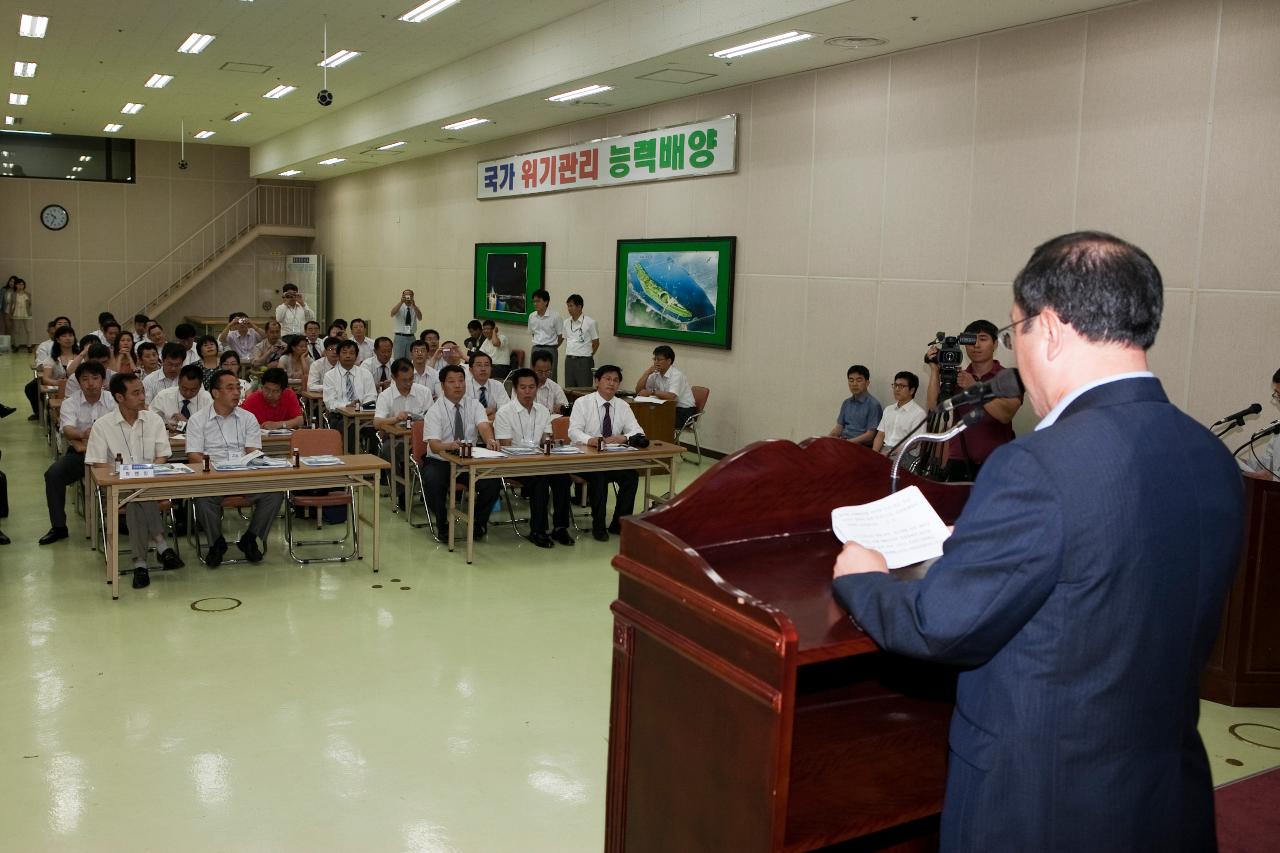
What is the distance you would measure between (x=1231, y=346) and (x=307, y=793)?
575cm

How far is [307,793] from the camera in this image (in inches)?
151

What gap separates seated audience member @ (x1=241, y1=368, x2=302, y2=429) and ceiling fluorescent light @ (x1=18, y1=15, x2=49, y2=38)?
6.02 meters

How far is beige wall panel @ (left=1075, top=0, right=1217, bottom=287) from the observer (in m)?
6.59

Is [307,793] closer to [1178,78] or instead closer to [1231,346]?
[1231,346]

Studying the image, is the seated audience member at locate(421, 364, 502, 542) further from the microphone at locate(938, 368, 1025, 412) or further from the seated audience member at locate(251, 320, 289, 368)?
the seated audience member at locate(251, 320, 289, 368)

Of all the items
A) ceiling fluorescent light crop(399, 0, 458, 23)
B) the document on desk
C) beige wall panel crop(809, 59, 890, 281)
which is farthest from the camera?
ceiling fluorescent light crop(399, 0, 458, 23)

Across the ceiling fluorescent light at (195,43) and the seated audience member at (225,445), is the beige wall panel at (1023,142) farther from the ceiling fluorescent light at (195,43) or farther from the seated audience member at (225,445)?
the ceiling fluorescent light at (195,43)

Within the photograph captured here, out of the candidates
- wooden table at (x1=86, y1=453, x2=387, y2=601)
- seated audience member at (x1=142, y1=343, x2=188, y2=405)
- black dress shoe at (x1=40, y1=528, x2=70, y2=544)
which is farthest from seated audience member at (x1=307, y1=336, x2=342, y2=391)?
wooden table at (x1=86, y1=453, x2=387, y2=601)

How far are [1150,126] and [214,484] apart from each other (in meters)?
6.21

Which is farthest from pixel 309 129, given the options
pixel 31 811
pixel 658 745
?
pixel 658 745

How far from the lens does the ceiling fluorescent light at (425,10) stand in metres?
10.0

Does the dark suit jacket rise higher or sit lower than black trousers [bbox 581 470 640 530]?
higher

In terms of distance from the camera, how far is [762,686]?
1770 millimetres

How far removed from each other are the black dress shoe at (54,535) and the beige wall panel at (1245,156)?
7.63 metres
